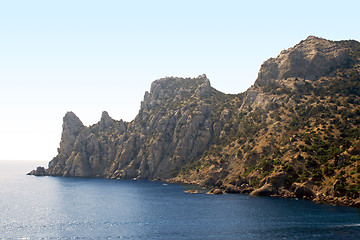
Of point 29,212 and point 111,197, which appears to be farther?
point 111,197

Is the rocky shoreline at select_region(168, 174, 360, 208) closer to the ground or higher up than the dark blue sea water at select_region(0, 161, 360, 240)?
higher up

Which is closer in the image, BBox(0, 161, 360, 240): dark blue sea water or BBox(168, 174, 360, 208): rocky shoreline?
BBox(0, 161, 360, 240): dark blue sea water

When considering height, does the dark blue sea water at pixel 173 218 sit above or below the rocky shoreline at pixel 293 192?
below

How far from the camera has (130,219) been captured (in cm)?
10812

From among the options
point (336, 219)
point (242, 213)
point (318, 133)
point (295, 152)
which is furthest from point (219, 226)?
point (318, 133)

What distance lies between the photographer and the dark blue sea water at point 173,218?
87.4 meters

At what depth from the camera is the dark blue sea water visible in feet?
287

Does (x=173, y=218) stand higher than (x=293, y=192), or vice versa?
(x=293, y=192)

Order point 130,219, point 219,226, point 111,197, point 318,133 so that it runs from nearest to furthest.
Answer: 1. point 219,226
2. point 130,219
3. point 111,197
4. point 318,133

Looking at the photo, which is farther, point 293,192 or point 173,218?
point 293,192

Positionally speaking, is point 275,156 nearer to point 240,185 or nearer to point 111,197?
point 240,185

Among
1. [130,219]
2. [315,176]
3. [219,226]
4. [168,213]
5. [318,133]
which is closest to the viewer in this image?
[219,226]

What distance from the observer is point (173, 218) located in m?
107

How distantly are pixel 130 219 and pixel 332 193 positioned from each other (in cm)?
7621
